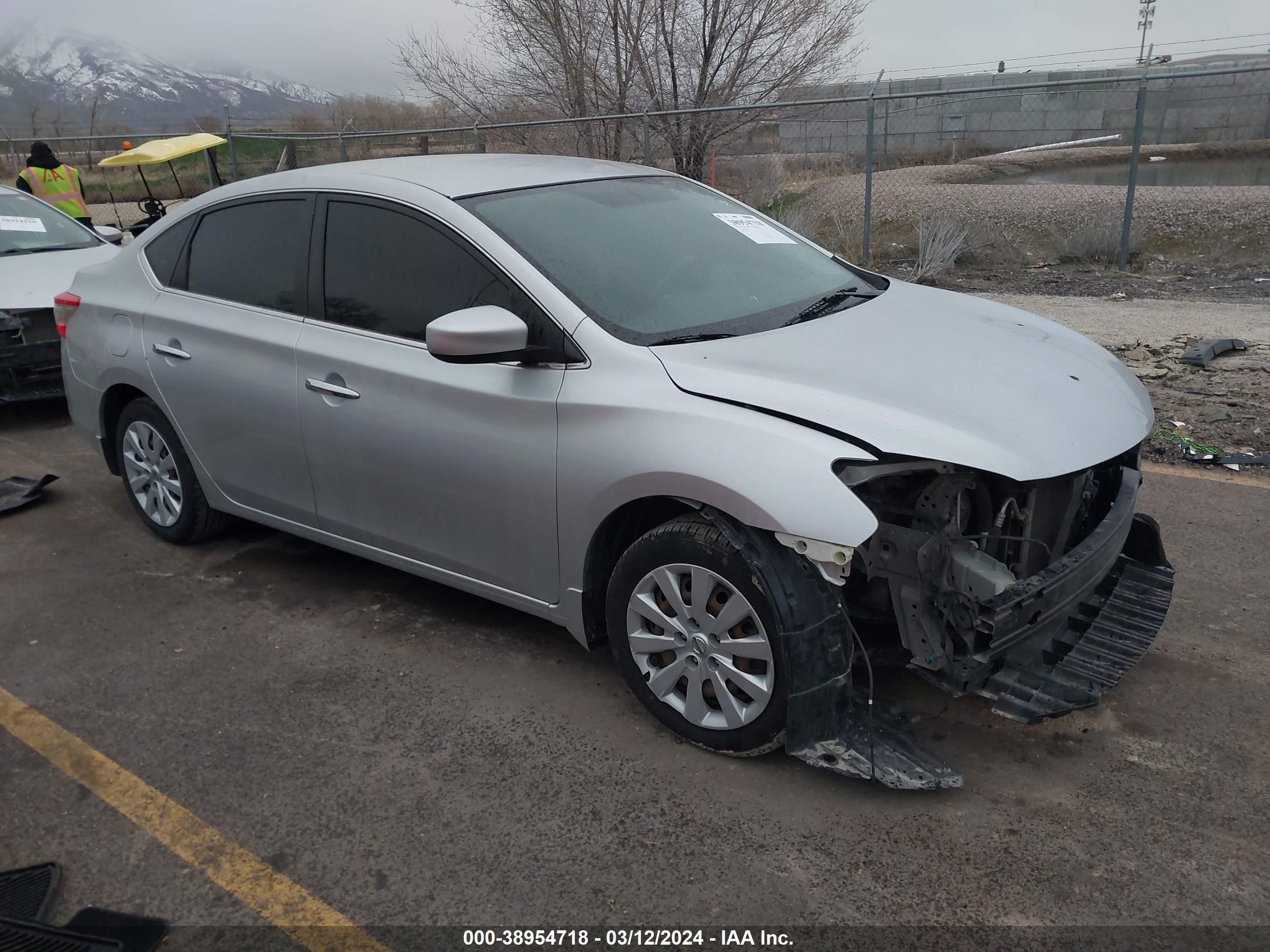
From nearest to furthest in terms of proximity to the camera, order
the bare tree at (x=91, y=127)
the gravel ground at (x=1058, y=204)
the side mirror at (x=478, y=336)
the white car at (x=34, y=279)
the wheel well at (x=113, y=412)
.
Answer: the side mirror at (x=478, y=336), the wheel well at (x=113, y=412), the white car at (x=34, y=279), the gravel ground at (x=1058, y=204), the bare tree at (x=91, y=127)

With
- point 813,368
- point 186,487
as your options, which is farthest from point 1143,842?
point 186,487

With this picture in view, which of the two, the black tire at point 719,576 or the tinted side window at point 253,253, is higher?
the tinted side window at point 253,253

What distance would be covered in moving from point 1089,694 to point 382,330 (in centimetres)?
264

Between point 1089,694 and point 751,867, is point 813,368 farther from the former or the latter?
point 751,867

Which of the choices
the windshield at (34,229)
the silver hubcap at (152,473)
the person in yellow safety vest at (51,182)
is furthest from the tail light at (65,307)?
the person in yellow safety vest at (51,182)

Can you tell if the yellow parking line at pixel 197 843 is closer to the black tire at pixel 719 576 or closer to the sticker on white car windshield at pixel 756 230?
the black tire at pixel 719 576

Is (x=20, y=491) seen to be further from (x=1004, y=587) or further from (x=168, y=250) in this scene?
(x=1004, y=587)

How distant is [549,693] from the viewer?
3533 millimetres

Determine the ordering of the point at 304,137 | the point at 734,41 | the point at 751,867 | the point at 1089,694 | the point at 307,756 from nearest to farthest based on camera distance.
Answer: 1. the point at 751,867
2. the point at 1089,694
3. the point at 307,756
4. the point at 734,41
5. the point at 304,137

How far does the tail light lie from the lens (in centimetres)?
504

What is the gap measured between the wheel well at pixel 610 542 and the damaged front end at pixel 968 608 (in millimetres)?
611

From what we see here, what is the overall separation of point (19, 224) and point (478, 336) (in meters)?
6.74

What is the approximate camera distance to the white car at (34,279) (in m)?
6.84

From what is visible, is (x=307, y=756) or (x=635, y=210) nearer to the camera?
(x=307, y=756)
